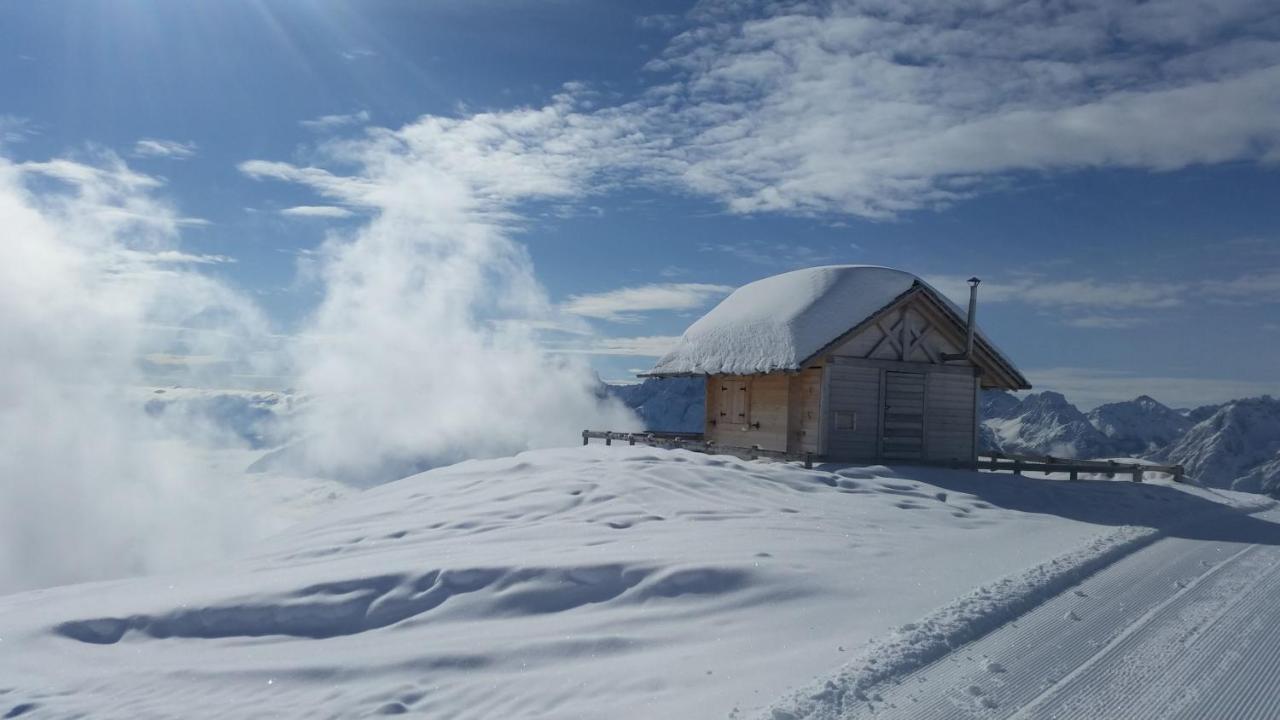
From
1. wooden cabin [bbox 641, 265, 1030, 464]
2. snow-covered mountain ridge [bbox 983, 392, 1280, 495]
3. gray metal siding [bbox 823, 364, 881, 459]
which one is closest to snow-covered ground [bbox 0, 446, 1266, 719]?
gray metal siding [bbox 823, 364, 881, 459]

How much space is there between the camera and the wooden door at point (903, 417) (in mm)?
21500

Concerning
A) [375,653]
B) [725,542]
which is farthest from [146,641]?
[725,542]

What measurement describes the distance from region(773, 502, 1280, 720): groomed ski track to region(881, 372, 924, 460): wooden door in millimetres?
11792

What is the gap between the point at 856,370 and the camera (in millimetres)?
21078

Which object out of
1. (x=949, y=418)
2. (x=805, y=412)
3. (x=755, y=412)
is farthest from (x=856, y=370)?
(x=949, y=418)

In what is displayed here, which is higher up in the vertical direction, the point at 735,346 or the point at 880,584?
the point at 735,346

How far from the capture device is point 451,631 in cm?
816

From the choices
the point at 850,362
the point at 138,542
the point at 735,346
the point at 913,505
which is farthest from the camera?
the point at 138,542

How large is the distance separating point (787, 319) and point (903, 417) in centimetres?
426

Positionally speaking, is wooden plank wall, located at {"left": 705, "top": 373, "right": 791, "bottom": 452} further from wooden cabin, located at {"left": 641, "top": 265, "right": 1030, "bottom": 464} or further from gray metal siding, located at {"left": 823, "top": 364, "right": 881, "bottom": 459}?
gray metal siding, located at {"left": 823, "top": 364, "right": 881, "bottom": 459}

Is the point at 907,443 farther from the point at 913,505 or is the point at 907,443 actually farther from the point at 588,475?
the point at 588,475

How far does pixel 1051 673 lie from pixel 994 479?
14021 mm

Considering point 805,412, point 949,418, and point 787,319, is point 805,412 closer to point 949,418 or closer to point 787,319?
point 787,319

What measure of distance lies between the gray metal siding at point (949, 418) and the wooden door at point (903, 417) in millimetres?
317
